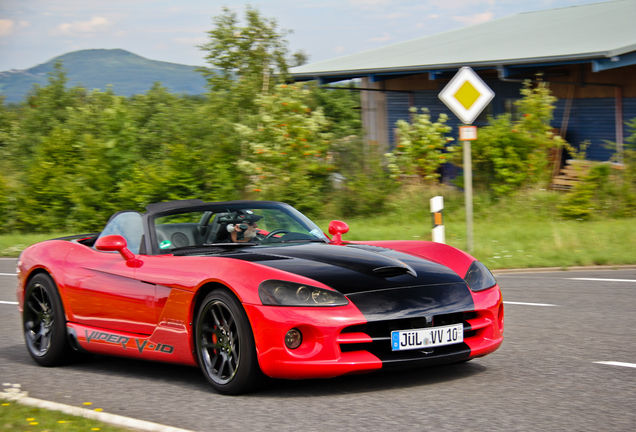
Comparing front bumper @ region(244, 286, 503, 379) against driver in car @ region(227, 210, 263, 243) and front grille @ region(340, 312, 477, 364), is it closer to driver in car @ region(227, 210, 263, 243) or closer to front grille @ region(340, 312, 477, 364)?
front grille @ region(340, 312, 477, 364)

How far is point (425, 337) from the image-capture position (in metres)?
4.77

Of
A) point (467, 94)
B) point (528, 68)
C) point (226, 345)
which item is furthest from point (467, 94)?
point (528, 68)

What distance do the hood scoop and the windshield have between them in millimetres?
1147

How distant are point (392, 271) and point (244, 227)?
1.40 metres

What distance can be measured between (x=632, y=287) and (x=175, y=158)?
1180 centimetres

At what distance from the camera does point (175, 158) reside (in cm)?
1859

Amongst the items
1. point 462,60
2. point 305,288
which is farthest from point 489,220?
point 305,288

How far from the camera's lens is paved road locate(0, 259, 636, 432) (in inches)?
163

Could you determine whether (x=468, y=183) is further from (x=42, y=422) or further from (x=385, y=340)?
(x=42, y=422)

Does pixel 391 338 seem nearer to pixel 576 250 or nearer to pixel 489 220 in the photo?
pixel 576 250

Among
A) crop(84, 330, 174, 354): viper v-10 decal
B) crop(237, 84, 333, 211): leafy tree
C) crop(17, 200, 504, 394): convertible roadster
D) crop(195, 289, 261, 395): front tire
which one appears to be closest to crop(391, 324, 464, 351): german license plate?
crop(17, 200, 504, 394): convertible roadster

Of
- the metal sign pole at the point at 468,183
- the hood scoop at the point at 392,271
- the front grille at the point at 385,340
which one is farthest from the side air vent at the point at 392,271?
the metal sign pole at the point at 468,183

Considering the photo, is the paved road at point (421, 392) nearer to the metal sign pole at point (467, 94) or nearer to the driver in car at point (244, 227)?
the driver in car at point (244, 227)

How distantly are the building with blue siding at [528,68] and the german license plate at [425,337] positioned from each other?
1364 centimetres
